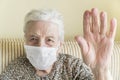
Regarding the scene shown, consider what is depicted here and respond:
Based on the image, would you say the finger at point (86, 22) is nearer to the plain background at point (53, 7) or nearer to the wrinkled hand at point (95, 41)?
the wrinkled hand at point (95, 41)

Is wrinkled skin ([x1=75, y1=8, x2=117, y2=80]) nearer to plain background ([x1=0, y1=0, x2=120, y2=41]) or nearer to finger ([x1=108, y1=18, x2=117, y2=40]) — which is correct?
finger ([x1=108, y1=18, x2=117, y2=40])

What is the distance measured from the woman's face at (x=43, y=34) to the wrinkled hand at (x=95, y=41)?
252mm

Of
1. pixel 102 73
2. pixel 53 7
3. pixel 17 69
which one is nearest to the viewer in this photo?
pixel 102 73

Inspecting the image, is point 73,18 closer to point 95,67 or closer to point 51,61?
point 51,61

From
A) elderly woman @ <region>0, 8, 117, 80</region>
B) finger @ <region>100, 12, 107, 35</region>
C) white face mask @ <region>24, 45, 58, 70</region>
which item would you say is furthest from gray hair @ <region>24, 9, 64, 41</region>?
finger @ <region>100, 12, 107, 35</region>

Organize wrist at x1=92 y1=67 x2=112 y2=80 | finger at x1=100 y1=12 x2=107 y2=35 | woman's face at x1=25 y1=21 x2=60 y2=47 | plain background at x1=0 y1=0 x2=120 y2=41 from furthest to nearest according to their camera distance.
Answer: plain background at x1=0 y1=0 x2=120 y2=41
woman's face at x1=25 y1=21 x2=60 y2=47
wrist at x1=92 y1=67 x2=112 y2=80
finger at x1=100 y1=12 x2=107 y2=35

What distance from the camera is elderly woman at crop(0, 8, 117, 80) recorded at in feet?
5.08

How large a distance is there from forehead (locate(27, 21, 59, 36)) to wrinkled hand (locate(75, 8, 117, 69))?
255 mm

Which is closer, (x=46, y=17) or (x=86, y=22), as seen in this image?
(x=86, y=22)

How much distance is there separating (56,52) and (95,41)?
0.30 metres

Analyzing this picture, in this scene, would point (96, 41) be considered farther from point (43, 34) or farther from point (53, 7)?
point (53, 7)

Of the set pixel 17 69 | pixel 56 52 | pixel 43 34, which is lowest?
pixel 17 69

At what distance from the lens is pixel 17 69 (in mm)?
1835

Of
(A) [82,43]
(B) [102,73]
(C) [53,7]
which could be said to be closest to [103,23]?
(A) [82,43]
